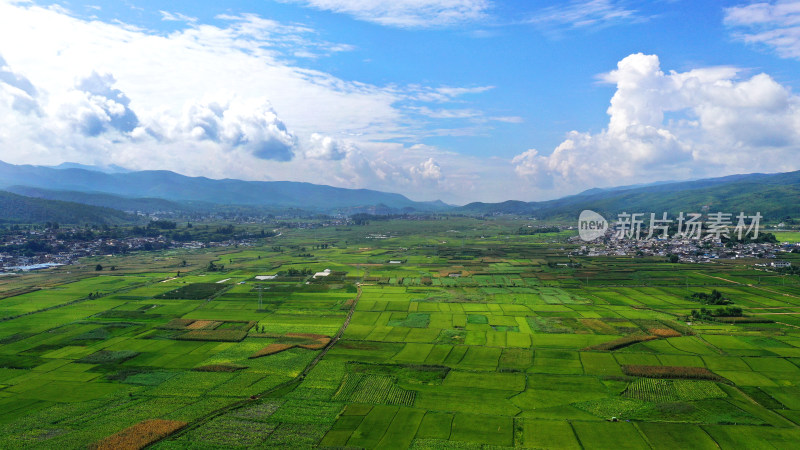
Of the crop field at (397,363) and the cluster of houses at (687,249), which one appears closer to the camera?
the crop field at (397,363)

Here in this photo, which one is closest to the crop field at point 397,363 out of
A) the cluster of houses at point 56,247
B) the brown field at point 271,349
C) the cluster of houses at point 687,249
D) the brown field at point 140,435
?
the brown field at point 140,435

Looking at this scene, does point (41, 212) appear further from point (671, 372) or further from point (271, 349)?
point (671, 372)

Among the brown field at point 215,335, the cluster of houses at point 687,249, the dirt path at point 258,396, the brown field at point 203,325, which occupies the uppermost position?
the cluster of houses at point 687,249

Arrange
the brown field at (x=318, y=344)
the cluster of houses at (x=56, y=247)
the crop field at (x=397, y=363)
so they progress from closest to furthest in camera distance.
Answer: the crop field at (x=397, y=363) → the brown field at (x=318, y=344) → the cluster of houses at (x=56, y=247)

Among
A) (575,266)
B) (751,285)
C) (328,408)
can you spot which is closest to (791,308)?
(751,285)

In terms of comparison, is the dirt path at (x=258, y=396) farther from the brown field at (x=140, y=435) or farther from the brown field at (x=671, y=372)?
the brown field at (x=671, y=372)

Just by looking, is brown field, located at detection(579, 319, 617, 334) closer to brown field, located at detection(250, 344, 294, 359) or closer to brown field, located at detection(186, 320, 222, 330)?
brown field, located at detection(250, 344, 294, 359)
